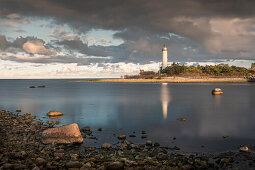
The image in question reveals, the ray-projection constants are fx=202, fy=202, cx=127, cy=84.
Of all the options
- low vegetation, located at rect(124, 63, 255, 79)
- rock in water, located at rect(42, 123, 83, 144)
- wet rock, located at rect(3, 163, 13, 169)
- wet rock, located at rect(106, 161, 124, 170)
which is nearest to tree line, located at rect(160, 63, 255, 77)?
low vegetation, located at rect(124, 63, 255, 79)

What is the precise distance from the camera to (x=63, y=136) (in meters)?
14.1

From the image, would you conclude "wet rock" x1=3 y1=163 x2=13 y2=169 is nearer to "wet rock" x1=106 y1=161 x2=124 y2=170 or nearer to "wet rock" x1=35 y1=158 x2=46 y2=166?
"wet rock" x1=35 y1=158 x2=46 y2=166

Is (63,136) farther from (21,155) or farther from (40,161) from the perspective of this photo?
(40,161)

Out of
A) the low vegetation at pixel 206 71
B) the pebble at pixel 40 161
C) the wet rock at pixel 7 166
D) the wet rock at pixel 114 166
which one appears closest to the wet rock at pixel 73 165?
the pebble at pixel 40 161

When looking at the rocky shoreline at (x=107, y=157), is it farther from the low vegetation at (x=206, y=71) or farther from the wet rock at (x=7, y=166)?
the low vegetation at (x=206, y=71)

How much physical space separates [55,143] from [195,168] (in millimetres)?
9120

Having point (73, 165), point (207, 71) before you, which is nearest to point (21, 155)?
point (73, 165)

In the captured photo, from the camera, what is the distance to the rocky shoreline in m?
9.93

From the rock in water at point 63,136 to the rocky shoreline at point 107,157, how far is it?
0.46 metres

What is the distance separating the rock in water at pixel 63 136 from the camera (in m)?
14.0

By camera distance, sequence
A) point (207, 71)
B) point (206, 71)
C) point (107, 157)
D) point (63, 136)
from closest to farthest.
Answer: point (107, 157) < point (63, 136) < point (207, 71) < point (206, 71)

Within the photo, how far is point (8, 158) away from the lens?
1045 cm

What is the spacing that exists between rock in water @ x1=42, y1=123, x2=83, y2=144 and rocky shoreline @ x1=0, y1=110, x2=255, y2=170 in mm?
460

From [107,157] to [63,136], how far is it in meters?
4.37
